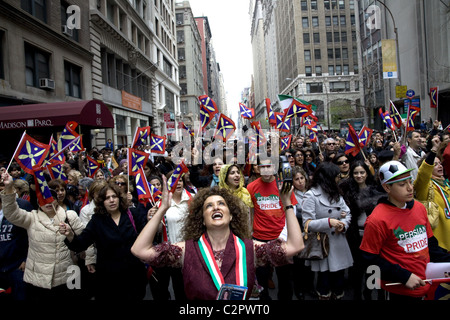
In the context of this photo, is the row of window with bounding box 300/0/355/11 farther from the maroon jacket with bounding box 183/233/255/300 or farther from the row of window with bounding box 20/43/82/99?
the maroon jacket with bounding box 183/233/255/300

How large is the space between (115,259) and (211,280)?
1795mm

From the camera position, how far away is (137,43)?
29094 mm

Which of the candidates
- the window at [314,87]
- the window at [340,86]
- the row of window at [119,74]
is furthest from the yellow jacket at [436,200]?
the window at [340,86]

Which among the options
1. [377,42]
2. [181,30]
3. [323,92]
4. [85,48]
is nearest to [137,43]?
[85,48]

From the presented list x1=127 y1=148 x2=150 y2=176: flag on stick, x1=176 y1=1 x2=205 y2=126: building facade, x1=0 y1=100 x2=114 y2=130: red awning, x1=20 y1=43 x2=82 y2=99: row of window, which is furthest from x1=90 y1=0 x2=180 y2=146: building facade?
x1=176 y1=1 x2=205 y2=126: building facade

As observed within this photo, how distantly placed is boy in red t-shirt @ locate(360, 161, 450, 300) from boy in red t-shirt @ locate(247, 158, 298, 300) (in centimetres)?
167

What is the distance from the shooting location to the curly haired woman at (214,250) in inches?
94.3

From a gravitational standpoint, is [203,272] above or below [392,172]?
below

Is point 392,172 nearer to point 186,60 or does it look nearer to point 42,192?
point 42,192

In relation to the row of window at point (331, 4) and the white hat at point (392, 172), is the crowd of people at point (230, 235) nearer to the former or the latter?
the white hat at point (392, 172)

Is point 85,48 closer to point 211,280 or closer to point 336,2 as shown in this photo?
point 211,280

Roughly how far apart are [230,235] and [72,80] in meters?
18.8

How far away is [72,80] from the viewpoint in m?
18.5

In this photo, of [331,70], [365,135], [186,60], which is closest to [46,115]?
[365,135]
